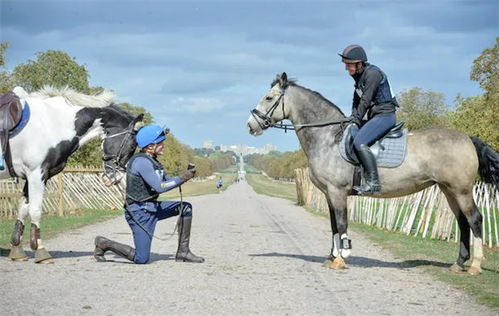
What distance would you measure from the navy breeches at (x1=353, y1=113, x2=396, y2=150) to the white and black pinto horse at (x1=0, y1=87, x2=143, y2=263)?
373cm

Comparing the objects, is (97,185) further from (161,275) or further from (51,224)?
(161,275)

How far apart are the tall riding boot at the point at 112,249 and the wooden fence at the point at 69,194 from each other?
509 inches

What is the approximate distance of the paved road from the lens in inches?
243

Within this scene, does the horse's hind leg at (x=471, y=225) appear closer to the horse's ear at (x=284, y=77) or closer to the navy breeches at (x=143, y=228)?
the horse's ear at (x=284, y=77)

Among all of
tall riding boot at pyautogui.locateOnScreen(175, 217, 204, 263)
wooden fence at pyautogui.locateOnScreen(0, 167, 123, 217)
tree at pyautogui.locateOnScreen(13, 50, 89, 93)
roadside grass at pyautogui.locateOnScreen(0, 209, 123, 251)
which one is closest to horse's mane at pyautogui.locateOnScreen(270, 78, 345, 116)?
tall riding boot at pyautogui.locateOnScreen(175, 217, 204, 263)

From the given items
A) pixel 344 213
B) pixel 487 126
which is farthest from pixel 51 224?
pixel 487 126

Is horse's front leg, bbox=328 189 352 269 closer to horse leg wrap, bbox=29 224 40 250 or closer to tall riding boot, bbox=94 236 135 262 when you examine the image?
tall riding boot, bbox=94 236 135 262

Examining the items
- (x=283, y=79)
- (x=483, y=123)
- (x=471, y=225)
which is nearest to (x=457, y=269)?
(x=471, y=225)

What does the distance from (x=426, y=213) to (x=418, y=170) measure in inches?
308

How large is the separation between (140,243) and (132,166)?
121cm

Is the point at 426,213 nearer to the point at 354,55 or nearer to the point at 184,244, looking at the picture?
the point at 354,55

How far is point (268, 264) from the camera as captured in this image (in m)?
9.56

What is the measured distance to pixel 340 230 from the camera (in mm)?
9242

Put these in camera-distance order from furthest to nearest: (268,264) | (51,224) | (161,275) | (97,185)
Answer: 1. (97,185)
2. (51,224)
3. (268,264)
4. (161,275)
